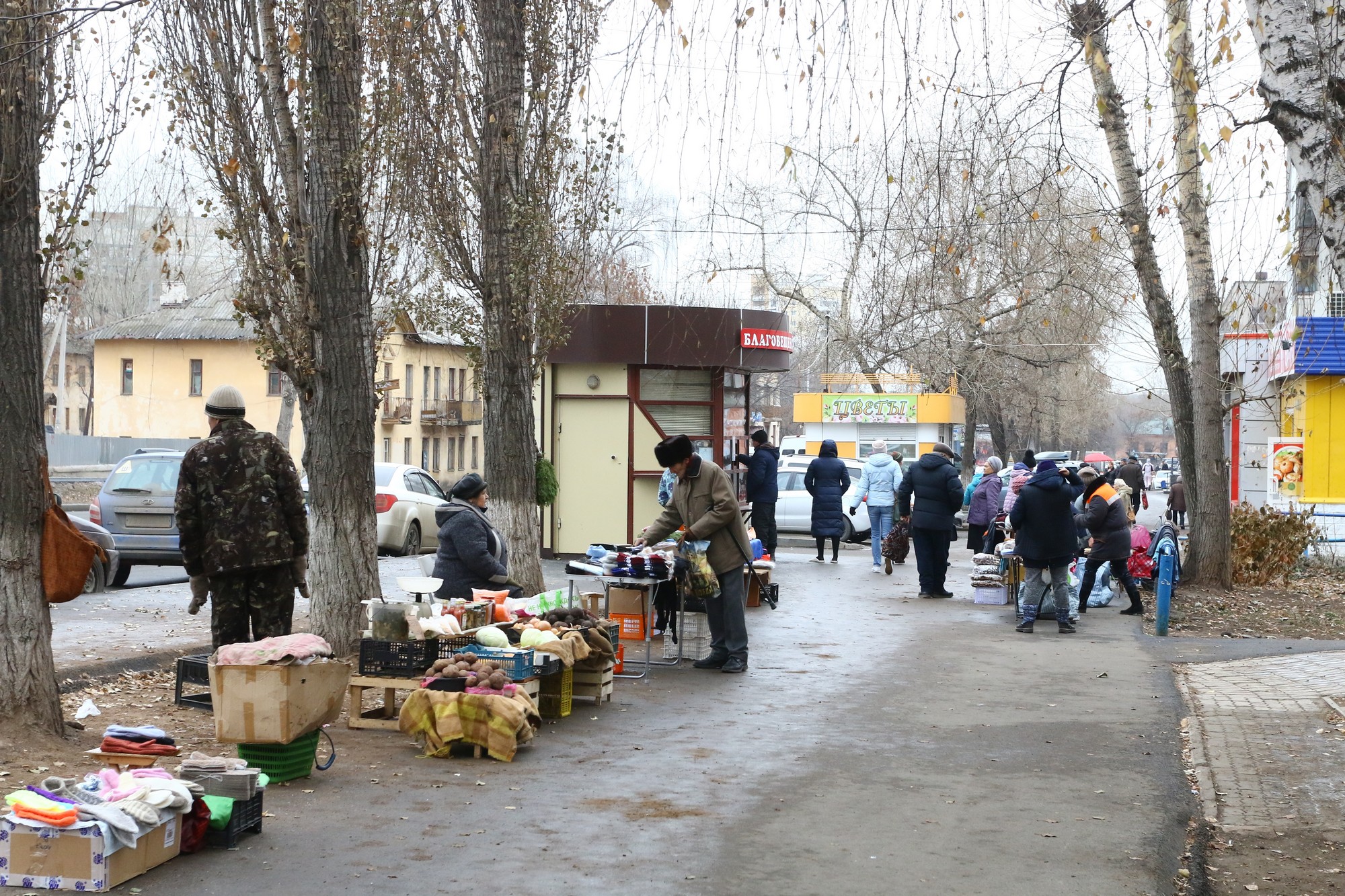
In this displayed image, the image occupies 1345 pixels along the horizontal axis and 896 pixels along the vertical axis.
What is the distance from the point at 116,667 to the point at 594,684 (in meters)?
3.89

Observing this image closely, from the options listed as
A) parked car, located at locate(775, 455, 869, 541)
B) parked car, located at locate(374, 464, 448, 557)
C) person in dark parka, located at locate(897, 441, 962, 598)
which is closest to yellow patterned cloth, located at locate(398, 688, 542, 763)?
person in dark parka, located at locate(897, 441, 962, 598)

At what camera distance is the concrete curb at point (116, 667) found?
9.92 meters

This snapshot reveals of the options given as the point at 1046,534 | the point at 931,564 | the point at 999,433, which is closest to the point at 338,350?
the point at 1046,534

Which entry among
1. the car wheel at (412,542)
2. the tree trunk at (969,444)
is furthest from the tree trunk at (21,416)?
the tree trunk at (969,444)

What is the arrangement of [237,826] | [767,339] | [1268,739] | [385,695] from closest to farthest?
[237,826] → [385,695] → [1268,739] → [767,339]

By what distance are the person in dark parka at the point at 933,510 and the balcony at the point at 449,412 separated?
1953 inches

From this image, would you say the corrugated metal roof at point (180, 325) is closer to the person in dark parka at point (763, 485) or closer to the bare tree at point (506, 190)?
the person in dark parka at point (763, 485)

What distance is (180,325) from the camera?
6272 centimetres

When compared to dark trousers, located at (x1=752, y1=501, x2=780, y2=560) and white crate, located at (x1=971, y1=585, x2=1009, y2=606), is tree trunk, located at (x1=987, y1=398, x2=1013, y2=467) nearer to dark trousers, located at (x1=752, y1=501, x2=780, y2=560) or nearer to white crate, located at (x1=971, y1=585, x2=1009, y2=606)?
dark trousers, located at (x1=752, y1=501, x2=780, y2=560)

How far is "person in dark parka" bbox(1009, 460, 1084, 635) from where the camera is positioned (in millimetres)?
13906

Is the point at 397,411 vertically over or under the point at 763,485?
over

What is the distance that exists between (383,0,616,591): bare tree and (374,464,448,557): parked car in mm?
7388

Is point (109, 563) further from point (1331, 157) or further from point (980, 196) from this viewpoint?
point (1331, 157)

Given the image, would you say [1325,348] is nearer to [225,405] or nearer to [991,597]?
[991,597]
